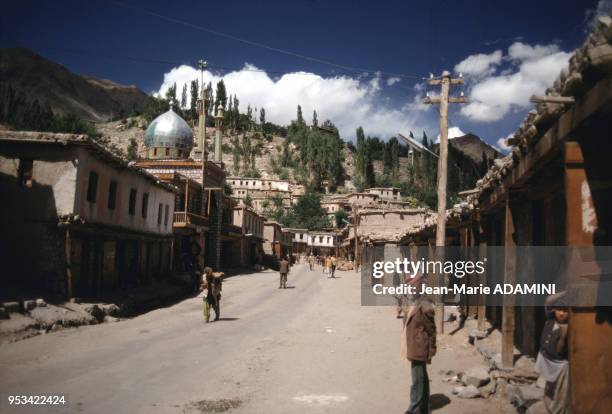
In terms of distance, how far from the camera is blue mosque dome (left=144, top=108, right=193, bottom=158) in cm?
4275

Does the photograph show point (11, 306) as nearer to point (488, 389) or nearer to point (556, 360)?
point (488, 389)

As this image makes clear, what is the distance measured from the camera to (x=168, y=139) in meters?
42.7

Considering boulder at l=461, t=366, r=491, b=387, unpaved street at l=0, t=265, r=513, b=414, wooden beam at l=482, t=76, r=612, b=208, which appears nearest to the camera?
wooden beam at l=482, t=76, r=612, b=208

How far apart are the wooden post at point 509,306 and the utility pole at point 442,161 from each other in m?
4.45

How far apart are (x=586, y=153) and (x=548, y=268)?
4359 millimetres

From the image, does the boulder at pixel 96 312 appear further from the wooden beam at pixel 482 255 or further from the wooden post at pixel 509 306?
the wooden post at pixel 509 306

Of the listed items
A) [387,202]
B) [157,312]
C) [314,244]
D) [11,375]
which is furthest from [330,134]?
[11,375]

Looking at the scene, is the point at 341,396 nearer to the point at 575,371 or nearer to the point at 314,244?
the point at 575,371

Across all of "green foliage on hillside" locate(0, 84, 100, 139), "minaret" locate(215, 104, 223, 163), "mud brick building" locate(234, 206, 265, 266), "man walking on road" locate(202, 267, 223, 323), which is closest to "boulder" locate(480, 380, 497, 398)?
"man walking on road" locate(202, 267, 223, 323)

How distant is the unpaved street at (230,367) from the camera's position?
713 cm

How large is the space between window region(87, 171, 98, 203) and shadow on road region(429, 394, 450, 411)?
51.6 feet

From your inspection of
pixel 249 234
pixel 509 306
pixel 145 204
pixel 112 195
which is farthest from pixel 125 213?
pixel 249 234

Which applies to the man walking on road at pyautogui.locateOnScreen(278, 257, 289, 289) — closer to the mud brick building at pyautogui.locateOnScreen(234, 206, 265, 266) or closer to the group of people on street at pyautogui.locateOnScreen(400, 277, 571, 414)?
the mud brick building at pyautogui.locateOnScreen(234, 206, 265, 266)

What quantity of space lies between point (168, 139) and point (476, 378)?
39.0 m
